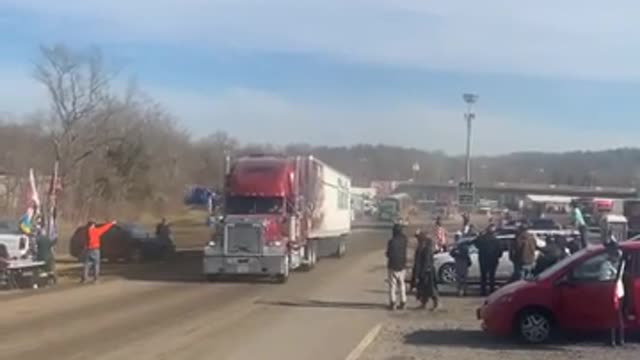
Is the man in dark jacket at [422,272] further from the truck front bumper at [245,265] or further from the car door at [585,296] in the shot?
the truck front bumper at [245,265]

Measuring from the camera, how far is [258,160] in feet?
112

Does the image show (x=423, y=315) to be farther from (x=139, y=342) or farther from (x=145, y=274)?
(x=145, y=274)

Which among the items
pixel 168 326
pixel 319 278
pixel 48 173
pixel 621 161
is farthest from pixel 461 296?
pixel 621 161

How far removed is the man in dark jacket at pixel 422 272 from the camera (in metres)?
23.1

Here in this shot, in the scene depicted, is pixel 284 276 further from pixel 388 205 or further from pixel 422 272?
pixel 388 205

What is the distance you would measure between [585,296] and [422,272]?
6653 mm

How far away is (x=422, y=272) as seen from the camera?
22938mm

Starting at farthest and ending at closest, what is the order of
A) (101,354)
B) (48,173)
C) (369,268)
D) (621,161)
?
(621,161) → (48,173) → (369,268) → (101,354)

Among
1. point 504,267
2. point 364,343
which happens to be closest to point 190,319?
point 364,343

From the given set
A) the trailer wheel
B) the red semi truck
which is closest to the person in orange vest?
the red semi truck

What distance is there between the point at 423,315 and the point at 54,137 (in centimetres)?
6662

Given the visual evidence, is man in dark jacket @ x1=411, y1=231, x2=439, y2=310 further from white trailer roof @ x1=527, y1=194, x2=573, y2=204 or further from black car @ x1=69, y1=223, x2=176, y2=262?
white trailer roof @ x1=527, y1=194, x2=573, y2=204

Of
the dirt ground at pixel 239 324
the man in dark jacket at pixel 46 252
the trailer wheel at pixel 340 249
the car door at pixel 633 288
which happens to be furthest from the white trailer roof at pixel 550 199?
the car door at pixel 633 288

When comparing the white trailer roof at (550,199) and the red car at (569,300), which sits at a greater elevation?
the white trailer roof at (550,199)
